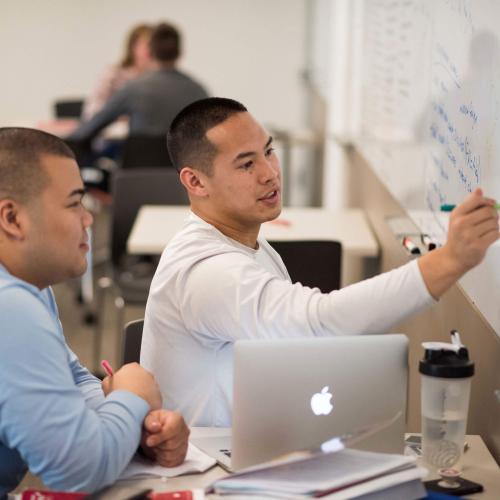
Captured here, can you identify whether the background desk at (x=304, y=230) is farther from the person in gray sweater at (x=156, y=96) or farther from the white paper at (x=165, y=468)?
the white paper at (x=165, y=468)

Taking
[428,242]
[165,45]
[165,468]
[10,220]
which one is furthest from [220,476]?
[165,45]

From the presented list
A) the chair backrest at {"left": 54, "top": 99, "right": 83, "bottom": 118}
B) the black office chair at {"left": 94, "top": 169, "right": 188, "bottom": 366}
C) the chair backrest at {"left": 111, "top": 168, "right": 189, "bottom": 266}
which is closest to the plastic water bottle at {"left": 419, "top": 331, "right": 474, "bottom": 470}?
the black office chair at {"left": 94, "top": 169, "right": 188, "bottom": 366}

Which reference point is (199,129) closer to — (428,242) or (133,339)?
(133,339)

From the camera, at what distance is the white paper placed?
1625 mm

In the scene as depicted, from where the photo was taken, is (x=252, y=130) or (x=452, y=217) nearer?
(x=452, y=217)

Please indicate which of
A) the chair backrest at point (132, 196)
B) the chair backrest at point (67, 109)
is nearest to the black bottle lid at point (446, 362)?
the chair backrest at point (132, 196)

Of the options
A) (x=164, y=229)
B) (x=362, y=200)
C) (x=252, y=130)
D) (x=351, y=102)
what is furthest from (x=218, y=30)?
(x=252, y=130)

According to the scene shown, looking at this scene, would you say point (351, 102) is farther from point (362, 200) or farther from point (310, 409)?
point (310, 409)

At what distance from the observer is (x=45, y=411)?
55.9 inches

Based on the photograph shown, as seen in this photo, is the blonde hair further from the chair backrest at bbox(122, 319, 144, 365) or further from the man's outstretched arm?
the man's outstretched arm

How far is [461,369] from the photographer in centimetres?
164

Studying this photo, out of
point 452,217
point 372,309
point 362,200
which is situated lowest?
point 362,200

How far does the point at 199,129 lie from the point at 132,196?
2.28 metres

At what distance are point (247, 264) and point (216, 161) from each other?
0.99 ft
